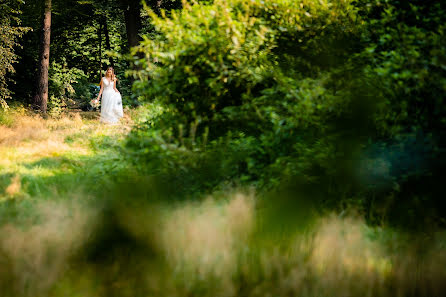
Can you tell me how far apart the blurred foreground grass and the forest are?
14 millimetres

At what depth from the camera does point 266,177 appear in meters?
4.67

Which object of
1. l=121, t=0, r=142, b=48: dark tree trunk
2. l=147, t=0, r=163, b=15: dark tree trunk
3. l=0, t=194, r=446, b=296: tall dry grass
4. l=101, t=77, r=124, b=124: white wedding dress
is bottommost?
l=0, t=194, r=446, b=296: tall dry grass

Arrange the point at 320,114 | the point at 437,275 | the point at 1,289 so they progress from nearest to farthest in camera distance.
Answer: the point at 1,289 → the point at 437,275 → the point at 320,114

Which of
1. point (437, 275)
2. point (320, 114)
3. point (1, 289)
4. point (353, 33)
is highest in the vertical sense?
point (353, 33)

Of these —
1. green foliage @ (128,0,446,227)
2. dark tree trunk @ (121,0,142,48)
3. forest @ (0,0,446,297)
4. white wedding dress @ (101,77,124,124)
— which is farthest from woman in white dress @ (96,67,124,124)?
green foliage @ (128,0,446,227)

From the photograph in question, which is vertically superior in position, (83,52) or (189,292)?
(83,52)

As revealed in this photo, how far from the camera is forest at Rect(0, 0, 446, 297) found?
2885 mm

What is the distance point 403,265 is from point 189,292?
1518mm

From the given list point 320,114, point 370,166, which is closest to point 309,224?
point 370,166

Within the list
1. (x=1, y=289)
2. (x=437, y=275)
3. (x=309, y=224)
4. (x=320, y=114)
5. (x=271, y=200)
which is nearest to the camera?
(x=1, y=289)

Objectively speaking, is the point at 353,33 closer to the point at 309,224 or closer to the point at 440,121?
the point at 440,121

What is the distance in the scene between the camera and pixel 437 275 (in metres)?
2.91

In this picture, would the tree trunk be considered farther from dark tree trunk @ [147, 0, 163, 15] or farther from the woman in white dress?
dark tree trunk @ [147, 0, 163, 15]

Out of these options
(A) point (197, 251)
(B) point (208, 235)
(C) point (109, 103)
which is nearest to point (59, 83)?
(C) point (109, 103)
